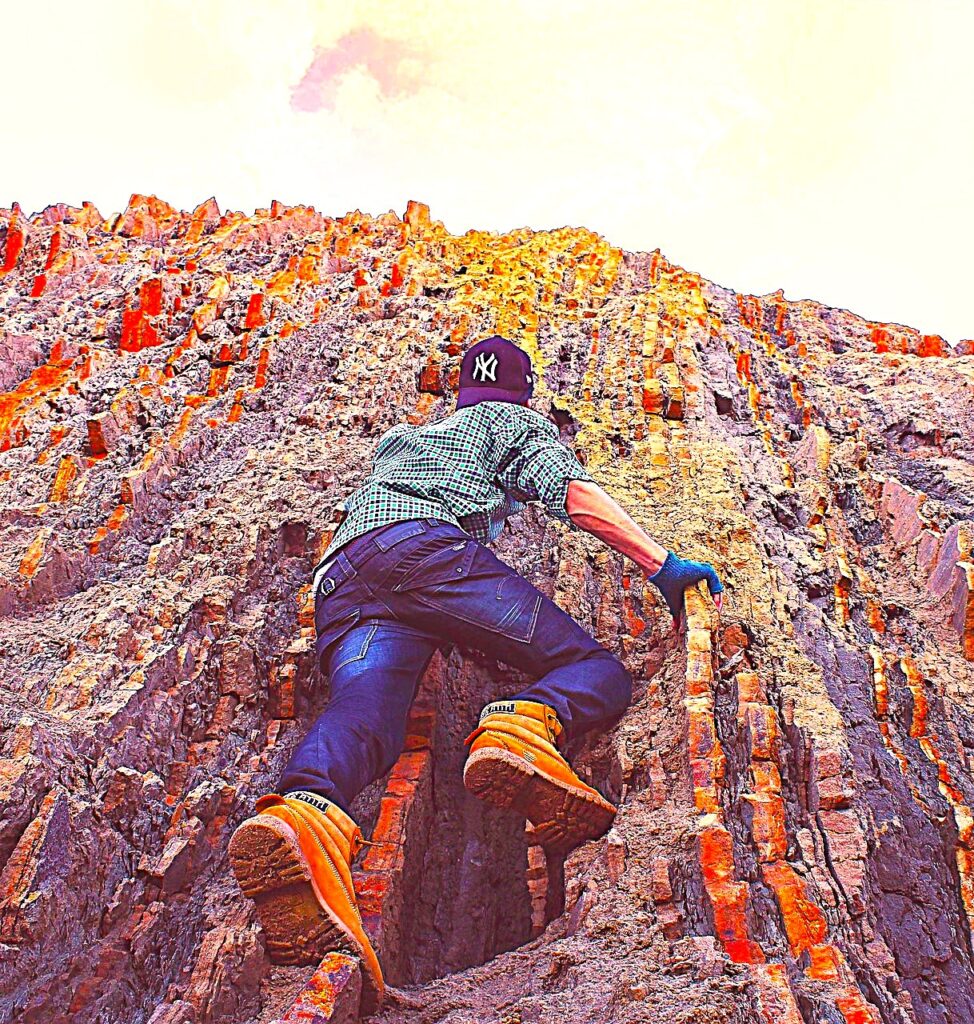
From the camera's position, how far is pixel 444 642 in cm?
428

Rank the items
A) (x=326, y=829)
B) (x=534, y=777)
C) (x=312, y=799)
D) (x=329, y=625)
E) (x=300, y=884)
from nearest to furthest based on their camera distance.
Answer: (x=300, y=884) → (x=326, y=829) → (x=312, y=799) → (x=534, y=777) → (x=329, y=625)

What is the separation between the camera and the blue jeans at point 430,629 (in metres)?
3.95

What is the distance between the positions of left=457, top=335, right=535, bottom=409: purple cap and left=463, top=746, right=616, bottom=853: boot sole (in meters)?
2.18

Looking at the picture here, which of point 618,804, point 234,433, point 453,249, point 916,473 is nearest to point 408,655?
point 618,804

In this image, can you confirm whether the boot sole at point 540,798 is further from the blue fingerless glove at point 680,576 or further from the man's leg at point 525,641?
the blue fingerless glove at point 680,576

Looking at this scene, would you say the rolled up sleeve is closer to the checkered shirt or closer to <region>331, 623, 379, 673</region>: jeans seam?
the checkered shirt

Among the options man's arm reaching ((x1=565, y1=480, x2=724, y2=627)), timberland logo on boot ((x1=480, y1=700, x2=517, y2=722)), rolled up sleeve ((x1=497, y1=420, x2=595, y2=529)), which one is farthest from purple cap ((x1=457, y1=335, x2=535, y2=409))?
timberland logo on boot ((x1=480, y1=700, x2=517, y2=722))

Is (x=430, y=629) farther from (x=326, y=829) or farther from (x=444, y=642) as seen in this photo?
(x=326, y=829)

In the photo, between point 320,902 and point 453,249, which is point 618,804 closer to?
point 320,902

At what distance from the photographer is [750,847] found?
11.6 feet

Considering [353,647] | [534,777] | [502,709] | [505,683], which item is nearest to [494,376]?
[505,683]

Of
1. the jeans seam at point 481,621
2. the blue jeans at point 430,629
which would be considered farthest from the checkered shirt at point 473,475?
the jeans seam at point 481,621

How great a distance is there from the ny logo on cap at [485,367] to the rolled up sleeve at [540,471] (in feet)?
1.55

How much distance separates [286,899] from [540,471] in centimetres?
226
